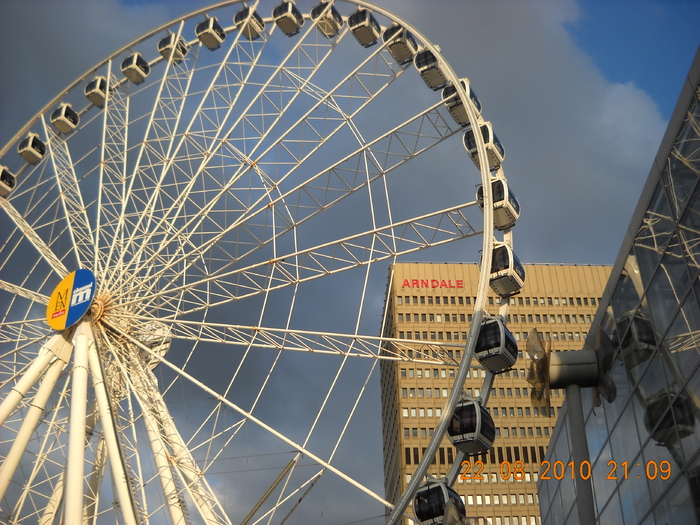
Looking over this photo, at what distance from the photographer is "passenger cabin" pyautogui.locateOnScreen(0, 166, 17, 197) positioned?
34.0 m

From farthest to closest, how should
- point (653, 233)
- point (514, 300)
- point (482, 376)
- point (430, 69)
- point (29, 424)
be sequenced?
1. point (514, 300)
2. point (482, 376)
3. point (430, 69)
4. point (29, 424)
5. point (653, 233)

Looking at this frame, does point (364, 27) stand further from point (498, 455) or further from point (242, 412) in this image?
point (498, 455)

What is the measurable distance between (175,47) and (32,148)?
734 cm

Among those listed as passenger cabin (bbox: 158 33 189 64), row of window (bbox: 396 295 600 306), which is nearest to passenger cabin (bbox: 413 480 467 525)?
passenger cabin (bbox: 158 33 189 64)

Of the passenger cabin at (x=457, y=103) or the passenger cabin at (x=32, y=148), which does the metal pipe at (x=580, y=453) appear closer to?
the passenger cabin at (x=457, y=103)

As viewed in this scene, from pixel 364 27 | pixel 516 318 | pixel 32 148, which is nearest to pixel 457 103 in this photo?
pixel 364 27

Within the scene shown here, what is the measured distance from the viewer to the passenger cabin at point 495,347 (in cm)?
2380

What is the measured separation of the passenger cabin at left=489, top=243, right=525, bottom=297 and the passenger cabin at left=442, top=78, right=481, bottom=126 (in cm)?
541

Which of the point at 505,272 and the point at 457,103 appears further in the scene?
the point at 457,103

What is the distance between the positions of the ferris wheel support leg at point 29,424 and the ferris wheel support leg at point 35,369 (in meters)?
0.26

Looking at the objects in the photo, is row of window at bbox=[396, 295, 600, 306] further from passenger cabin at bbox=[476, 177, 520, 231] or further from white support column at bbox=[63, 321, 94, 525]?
white support column at bbox=[63, 321, 94, 525]

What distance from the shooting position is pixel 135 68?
3528 cm

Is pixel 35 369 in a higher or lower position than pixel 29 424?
higher

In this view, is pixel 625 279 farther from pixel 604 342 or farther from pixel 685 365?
pixel 685 365
